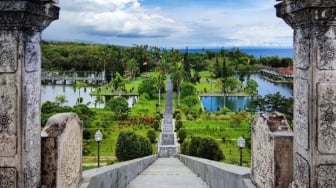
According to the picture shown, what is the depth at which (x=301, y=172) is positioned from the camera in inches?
155

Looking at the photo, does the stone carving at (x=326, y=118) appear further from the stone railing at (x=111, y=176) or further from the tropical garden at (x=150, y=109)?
the tropical garden at (x=150, y=109)

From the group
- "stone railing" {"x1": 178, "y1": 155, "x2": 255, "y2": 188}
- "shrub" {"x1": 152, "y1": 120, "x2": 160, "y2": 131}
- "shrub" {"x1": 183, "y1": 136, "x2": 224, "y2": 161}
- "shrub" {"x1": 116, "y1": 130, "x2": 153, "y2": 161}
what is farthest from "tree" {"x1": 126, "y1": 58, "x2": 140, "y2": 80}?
"stone railing" {"x1": 178, "y1": 155, "x2": 255, "y2": 188}

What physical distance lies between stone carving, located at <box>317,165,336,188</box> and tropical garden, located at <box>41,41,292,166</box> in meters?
17.7

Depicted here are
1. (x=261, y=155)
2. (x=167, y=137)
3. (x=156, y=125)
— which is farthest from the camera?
(x=156, y=125)

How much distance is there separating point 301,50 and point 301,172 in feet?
3.47

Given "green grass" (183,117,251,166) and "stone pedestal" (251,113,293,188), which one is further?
"green grass" (183,117,251,166)

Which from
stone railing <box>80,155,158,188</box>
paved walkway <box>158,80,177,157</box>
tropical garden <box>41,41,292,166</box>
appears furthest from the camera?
paved walkway <box>158,80,177,157</box>

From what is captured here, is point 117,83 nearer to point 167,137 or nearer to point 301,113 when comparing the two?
point 167,137

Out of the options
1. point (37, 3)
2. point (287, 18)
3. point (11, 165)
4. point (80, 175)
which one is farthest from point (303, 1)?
point (80, 175)

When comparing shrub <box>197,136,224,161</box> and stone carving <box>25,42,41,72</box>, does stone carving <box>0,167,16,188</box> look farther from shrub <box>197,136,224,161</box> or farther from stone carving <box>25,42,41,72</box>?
shrub <box>197,136,224,161</box>

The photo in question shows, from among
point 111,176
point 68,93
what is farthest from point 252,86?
point 111,176

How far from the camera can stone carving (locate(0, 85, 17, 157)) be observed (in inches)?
148

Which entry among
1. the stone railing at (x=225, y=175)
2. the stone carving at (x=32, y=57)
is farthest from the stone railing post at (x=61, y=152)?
the stone railing at (x=225, y=175)

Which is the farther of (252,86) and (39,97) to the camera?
(252,86)
